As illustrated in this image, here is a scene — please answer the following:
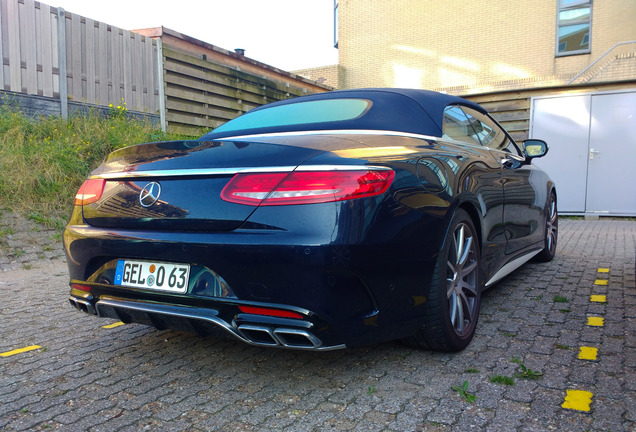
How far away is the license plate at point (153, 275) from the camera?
7.22 feet

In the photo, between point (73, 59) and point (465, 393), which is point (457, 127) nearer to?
point (465, 393)

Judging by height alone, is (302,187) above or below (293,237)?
above

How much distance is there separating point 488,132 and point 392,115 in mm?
1284

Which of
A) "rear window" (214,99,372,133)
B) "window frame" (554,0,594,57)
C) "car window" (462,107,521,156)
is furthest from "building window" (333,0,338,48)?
"rear window" (214,99,372,133)

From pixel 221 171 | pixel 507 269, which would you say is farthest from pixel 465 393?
pixel 507 269

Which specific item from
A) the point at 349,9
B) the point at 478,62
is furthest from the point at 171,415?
the point at 349,9

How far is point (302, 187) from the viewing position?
80.1 inches

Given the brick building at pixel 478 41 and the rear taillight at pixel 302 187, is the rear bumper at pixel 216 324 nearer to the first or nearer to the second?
the rear taillight at pixel 302 187

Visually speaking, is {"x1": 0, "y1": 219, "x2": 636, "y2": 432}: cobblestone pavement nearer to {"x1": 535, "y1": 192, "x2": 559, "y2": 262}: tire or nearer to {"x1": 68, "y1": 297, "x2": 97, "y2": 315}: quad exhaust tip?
{"x1": 68, "y1": 297, "x2": 97, "y2": 315}: quad exhaust tip

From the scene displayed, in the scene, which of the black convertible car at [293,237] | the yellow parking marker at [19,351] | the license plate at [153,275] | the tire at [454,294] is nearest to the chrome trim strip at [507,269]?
the tire at [454,294]

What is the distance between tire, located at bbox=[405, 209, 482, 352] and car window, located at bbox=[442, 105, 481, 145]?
585 millimetres

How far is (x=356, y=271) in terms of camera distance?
2.04m

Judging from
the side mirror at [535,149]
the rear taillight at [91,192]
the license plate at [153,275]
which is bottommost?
the license plate at [153,275]

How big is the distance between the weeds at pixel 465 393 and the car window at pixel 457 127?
1.39 metres
